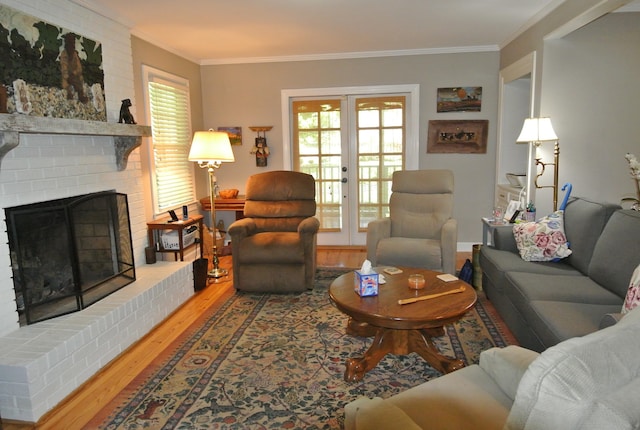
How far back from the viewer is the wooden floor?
2.19 metres

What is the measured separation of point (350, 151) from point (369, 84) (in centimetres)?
83

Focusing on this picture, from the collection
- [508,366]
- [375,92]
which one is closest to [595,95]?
[375,92]

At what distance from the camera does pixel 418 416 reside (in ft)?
4.81

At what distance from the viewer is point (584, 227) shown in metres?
3.04

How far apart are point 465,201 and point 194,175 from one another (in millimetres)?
3270

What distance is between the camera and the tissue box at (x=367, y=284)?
8.36 ft

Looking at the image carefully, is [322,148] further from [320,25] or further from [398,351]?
[398,351]

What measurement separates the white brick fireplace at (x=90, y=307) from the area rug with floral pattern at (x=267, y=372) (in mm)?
315

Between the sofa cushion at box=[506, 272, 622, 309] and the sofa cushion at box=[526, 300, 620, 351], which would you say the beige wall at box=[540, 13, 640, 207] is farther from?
the sofa cushion at box=[526, 300, 620, 351]

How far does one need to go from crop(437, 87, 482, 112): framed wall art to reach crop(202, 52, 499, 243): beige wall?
6 centimetres

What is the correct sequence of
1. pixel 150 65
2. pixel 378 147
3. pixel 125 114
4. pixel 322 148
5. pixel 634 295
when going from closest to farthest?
1. pixel 634 295
2. pixel 125 114
3. pixel 150 65
4. pixel 378 147
5. pixel 322 148

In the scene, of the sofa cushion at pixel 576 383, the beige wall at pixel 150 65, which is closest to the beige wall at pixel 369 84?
the beige wall at pixel 150 65

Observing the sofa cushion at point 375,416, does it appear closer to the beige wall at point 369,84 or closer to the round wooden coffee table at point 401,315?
the round wooden coffee table at point 401,315

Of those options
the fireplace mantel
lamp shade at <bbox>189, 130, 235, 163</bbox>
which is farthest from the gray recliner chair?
the fireplace mantel
